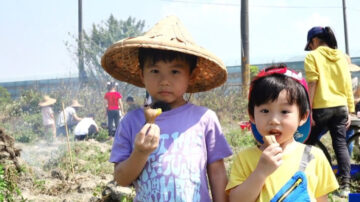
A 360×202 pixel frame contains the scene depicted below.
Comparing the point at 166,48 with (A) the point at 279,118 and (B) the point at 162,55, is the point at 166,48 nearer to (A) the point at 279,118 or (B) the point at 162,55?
(B) the point at 162,55

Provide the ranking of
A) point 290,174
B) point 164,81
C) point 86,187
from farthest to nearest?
point 86,187
point 164,81
point 290,174

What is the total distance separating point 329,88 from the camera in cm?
405

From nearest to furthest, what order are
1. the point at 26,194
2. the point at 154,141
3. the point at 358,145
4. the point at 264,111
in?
the point at 154,141
the point at 264,111
the point at 26,194
the point at 358,145

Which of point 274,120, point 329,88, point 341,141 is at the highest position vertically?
point 329,88

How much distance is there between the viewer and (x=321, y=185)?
175 centimetres

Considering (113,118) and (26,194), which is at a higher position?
(113,118)

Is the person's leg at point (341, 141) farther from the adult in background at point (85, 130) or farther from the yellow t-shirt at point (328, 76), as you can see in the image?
the adult in background at point (85, 130)

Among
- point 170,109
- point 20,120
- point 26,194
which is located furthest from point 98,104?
point 170,109

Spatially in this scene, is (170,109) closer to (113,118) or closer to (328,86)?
(328,86)

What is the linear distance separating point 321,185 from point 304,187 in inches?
4.1

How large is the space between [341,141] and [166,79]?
112 inches

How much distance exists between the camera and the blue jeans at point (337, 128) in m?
4.07

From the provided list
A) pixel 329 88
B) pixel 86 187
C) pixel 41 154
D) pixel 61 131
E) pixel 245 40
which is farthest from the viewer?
pixel 245 40

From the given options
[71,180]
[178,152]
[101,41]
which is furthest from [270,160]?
[101,41]
